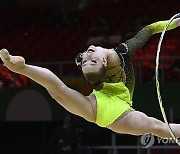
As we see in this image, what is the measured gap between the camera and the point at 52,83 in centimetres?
430

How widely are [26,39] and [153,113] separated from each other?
5.43 meters

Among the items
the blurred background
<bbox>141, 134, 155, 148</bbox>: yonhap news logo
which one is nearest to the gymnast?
<bbox>141, 134, 155, 148</bbox>: yonhap news logo

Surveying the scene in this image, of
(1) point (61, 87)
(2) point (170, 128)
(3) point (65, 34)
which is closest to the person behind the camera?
(1) point (61, 87)

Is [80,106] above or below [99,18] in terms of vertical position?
below

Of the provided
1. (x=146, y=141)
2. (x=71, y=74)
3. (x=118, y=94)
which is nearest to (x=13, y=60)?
(x=118, y=94)

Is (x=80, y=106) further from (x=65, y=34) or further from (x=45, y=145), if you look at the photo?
(x=65, y=34)

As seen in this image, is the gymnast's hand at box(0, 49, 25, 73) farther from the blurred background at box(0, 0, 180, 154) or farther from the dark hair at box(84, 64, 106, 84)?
the blurred background at box(0, 0, 180, 154)

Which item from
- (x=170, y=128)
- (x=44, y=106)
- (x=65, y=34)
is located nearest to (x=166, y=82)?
(x=44, y=106)

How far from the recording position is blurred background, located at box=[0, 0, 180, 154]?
27.9 feet

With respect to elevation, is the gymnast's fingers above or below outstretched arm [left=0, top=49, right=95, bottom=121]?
above

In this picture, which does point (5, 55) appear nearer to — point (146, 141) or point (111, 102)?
point (111, 102)

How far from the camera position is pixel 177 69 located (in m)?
9.03

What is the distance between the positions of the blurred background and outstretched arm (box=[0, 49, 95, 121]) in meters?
2.92

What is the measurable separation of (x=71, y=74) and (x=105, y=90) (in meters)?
4.44
